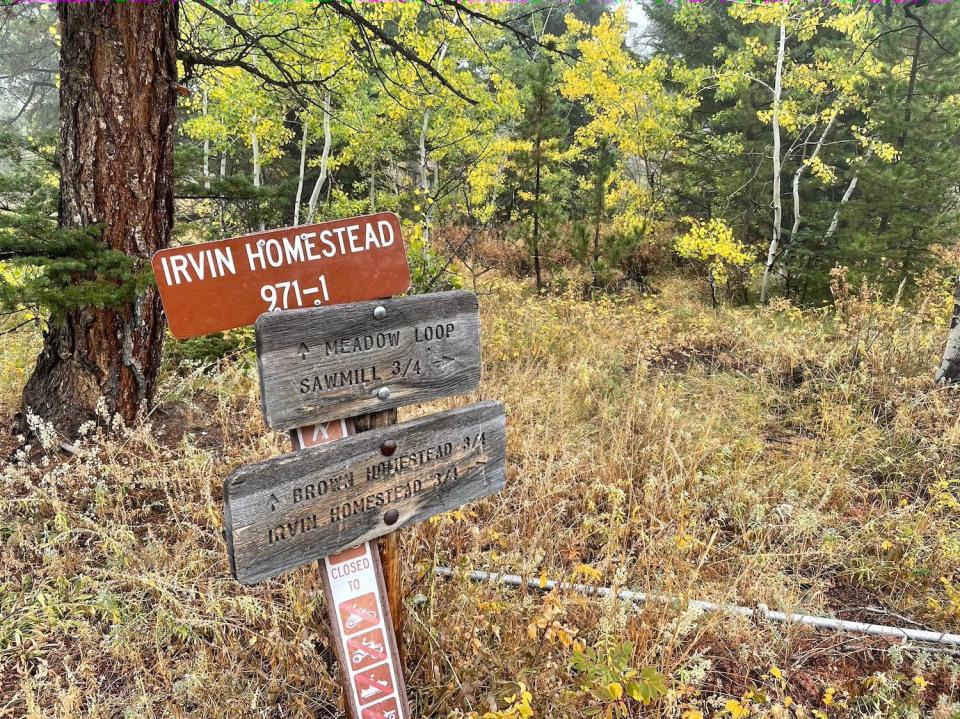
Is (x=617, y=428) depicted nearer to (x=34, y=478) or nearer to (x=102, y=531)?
(x=102, y=531)

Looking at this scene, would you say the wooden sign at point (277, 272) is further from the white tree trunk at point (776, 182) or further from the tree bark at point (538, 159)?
the white tree trunk at point (776, 182)

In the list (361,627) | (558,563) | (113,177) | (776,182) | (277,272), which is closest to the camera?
(277,272)

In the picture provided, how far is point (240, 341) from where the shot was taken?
4.36 meters

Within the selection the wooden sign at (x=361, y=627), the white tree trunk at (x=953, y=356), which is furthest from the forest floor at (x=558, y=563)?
the wooden sign at (x=361, y=627)

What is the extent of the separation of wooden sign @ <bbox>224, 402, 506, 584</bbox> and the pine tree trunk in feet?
6.66

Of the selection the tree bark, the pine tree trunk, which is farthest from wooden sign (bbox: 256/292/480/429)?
the tree bark

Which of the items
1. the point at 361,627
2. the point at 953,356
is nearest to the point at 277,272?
the point at 361,627

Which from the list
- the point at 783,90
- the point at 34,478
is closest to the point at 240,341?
the point at 34,478

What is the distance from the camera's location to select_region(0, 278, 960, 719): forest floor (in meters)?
1.95

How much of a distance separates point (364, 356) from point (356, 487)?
14.3 inches

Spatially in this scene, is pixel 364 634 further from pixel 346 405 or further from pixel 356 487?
pixel 346 405

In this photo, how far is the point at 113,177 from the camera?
9.47 ft

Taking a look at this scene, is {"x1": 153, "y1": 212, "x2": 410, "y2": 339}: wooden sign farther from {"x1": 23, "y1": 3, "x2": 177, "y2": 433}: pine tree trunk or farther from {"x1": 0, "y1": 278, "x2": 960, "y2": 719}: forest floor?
{"x1": 23, "y1": 3, "x2": 177, "y2": 433}: pine tree trunk

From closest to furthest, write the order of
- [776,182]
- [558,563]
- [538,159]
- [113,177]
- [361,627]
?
[361,627]
[558,563]
[113,177]
[538,159]
[776,182]
